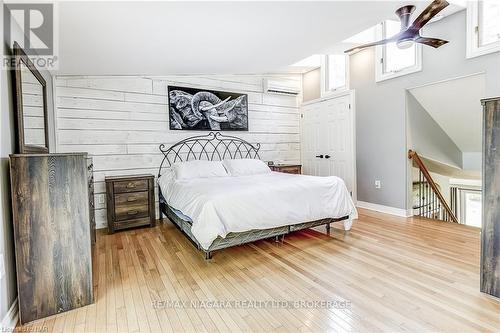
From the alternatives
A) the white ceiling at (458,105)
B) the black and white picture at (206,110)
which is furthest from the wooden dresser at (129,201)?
the white ceiling at (458,105)

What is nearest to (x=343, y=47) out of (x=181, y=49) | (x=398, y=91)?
(x=398, y=91)

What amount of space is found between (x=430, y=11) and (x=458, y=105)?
231cm

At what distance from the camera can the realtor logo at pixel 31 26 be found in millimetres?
1909

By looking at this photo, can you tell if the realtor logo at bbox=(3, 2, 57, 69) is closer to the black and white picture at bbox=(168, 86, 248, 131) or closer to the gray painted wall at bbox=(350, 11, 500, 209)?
the black and white picture at bbox=(168, 86, 248, 131)

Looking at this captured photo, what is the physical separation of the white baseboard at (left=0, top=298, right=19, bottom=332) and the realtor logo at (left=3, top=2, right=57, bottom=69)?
164cm

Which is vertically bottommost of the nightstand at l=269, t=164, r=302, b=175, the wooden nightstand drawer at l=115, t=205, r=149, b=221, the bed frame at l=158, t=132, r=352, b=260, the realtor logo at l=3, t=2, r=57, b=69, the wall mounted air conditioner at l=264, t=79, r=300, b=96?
the wooden nightstand drawer at l=115, t=205, r=149, b=221

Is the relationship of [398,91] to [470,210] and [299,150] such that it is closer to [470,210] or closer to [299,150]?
[299,150]

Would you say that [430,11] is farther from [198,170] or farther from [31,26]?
[31,26]

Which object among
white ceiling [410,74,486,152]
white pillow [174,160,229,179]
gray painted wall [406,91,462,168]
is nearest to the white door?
gray painted wall [406,91,462,168]

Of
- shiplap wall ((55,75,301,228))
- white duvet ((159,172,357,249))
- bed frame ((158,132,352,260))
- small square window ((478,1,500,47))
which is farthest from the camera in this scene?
shiplap wall ((55,75,301,228))

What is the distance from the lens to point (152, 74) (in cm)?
417

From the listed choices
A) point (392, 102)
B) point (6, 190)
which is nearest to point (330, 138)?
point (392, 102)

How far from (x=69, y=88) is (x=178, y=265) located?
9.79 feet

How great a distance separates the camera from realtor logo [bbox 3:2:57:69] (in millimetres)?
1909
